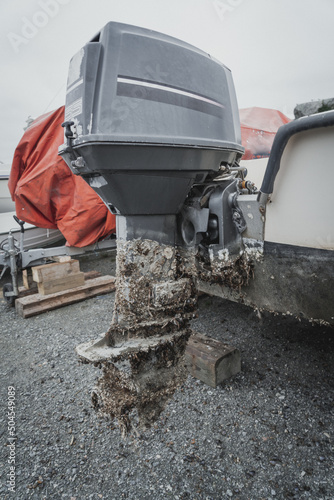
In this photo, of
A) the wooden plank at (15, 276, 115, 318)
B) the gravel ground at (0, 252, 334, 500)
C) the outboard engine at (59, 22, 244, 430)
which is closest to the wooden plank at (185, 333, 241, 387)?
the gravel ground at (0, 252, 334, 500)

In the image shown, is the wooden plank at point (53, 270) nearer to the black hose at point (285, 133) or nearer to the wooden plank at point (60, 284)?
the wooden plank at point (60, 284)

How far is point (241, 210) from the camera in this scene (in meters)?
1.42

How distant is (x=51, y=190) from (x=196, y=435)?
290 centimetres

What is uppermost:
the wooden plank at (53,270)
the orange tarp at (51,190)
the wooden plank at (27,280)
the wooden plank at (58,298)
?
the orange tarp at (51,190)

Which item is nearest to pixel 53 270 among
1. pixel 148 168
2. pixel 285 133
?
pixel 148 168

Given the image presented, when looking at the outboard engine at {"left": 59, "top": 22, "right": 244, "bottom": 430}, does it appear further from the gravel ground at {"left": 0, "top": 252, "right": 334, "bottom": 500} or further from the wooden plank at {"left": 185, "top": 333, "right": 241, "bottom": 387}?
the wooden plank at {"left": 185, "top": 333, "right": 241, "bottom": 387}

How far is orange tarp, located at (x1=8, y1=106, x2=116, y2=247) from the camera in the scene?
137 inches

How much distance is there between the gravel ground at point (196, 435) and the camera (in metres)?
1.20

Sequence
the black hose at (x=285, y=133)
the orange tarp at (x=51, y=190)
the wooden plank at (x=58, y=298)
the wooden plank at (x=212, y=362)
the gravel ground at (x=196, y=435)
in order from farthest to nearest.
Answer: the orange tarp at (x=51, y=190)
the wooden plank at (x=58, y=298)
the wooden plank at (x=212, y=362)
the gravel ground at (x=196, y=435)
the black hose at (x=285, y=133)

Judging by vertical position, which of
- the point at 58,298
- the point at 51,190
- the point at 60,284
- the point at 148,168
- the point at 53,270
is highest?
the point at 148,168

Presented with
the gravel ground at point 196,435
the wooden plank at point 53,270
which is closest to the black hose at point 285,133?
the gravel ground at point 196,435

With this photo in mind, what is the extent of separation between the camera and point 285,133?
1138 millimetres

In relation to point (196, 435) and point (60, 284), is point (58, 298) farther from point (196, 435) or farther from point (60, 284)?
point (196, 435)

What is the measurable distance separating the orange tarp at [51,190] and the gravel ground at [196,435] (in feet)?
5.69
